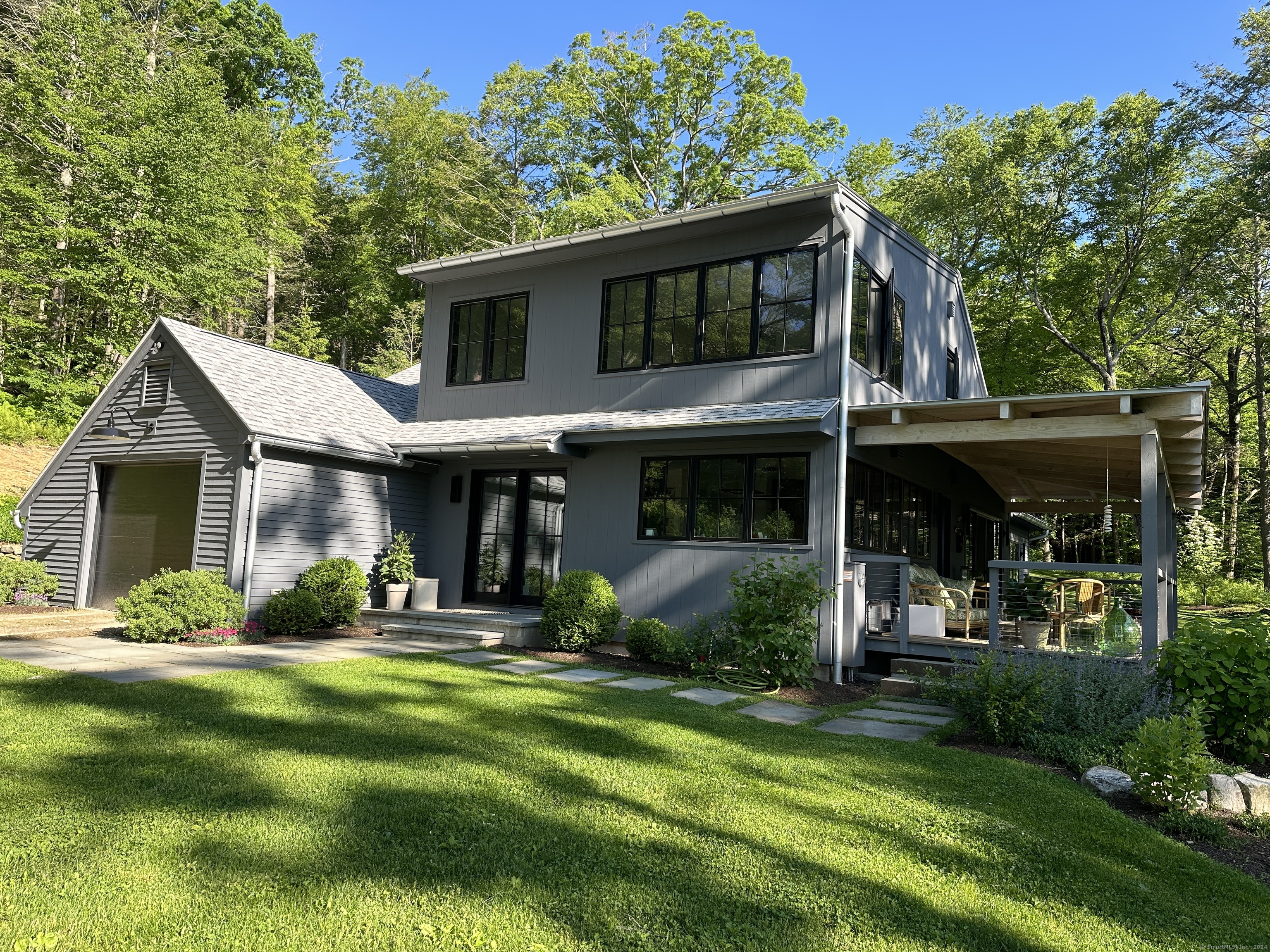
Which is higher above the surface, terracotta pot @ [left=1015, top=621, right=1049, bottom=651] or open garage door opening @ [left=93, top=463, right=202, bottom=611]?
open garage door opening @ [left=93, top=463, right=202, bottom=611]

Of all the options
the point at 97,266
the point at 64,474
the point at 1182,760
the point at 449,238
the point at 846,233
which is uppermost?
the point at 449,238

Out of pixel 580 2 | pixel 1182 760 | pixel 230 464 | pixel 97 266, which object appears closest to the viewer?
pixel 1182 760

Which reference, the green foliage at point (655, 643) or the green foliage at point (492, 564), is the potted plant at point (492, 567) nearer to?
the green foliage at point (492, 564)

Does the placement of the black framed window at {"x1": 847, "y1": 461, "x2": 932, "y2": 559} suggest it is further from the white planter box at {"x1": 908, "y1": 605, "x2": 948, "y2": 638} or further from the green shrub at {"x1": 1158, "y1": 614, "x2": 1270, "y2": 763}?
the green shrub at {"x1": 1158, "y1": 614, "x2": 1270, "y2": 763}

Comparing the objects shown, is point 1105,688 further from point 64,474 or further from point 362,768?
point 64,474

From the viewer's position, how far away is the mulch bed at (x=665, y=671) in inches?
314

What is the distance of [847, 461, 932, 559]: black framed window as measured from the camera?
9.99m

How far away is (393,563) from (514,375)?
3343mm

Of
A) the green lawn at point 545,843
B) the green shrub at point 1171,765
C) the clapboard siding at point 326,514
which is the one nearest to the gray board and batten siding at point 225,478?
the clapboard siding at point 326,514

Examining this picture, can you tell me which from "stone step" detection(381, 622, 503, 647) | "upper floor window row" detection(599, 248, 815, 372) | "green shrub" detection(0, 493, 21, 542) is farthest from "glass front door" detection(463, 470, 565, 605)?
"green shrub" detection(0, 493, 21, 542)

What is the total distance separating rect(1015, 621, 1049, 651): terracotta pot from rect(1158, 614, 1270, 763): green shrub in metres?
2.80

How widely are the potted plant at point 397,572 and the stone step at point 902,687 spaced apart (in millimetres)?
6706

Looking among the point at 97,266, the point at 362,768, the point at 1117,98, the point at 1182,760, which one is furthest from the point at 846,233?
the point at 97,266

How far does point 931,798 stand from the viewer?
15.1ft
